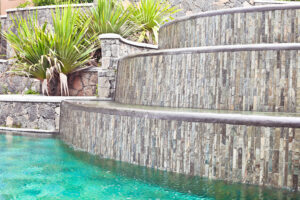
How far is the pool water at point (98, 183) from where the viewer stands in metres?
3.02

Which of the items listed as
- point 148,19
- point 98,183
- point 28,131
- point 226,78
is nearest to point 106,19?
point 148,19

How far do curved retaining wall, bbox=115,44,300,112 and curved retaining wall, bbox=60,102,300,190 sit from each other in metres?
0.89

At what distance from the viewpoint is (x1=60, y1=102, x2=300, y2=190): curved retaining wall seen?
308 cm

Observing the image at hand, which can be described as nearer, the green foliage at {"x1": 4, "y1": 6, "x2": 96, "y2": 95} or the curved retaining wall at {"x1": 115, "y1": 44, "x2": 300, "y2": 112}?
the curved retaining wall at {"x1": 115, "y1": 44, "x2": 300, "y2": 112}

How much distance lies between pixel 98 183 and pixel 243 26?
3173mm

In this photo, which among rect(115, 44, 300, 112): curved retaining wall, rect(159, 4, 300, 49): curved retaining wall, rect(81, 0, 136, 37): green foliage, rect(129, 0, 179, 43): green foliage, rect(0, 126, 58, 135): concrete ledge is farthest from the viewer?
rect(129, 0, 179, 43): green foliage

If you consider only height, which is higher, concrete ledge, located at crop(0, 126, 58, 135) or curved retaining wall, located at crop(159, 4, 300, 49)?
curved retaining wall, located at crop(159, 4, 300, 49)

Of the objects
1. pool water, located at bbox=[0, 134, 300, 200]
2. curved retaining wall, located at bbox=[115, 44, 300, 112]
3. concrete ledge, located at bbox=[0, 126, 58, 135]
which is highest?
curved retaining wall, located at bbox=[115, 44, 300, 112]

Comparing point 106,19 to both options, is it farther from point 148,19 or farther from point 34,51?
point 34,51

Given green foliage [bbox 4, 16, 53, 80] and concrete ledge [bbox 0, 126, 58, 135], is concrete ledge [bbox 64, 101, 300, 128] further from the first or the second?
green foliage [bbox 4, 16, 53, 80]

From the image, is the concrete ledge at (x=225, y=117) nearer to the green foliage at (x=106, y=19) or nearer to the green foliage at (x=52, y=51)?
the green foliage at (x=52, y=51)

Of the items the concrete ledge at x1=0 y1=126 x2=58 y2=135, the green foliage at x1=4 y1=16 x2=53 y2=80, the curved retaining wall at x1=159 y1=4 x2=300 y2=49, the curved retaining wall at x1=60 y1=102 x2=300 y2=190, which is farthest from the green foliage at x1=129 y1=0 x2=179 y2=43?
the curved retaining wall at x1=60 y1=102 x2=300 y2=190

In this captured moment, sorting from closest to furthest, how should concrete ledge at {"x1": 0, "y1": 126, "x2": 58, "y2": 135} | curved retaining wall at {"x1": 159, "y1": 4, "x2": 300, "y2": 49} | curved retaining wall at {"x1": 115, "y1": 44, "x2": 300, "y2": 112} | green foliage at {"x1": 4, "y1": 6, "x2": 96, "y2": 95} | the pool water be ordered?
the pool water < curved retaining wall at {"x1": 115, "y1": 44, "x2": 300, "y2": 112} < curved retaining wall at {"x1": 159, "y1": 4, "x2": 300, "y2": 49} < concrete ledge at {"x1": 0, "y1": 126, "x2": 58, "y2": 135} < green foliage at {"x1": 4, "y1": 6, "x2": 96, "y2": 95}

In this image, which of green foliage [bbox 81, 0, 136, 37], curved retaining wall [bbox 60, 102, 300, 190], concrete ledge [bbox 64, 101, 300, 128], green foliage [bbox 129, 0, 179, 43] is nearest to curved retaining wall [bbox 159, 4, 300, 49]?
concrete ledge [bbox 64, 101, 300, 128]
